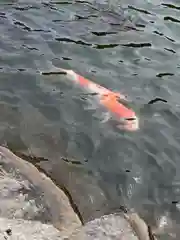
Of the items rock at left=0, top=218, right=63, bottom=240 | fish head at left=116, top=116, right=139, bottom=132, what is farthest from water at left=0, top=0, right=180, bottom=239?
rock at left=0, top=218, right=63, bottom=240

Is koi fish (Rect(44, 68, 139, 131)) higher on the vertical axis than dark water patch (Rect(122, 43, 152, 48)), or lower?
lower

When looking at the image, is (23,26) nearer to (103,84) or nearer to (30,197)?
(103,84)

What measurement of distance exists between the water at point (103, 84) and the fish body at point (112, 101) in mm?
160

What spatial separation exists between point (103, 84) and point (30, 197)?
12.3 ft

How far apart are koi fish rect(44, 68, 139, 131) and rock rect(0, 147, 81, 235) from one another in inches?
81.5

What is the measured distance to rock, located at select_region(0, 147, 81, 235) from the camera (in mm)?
5961

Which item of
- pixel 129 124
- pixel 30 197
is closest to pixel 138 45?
pixel 129 124

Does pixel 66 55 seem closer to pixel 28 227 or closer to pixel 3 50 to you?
pixel 3 50

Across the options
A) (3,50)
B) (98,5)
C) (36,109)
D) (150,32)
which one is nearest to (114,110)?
(36,109)

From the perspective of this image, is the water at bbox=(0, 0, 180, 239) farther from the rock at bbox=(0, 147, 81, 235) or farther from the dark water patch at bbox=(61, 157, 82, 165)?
the rock at bbox=(0, 147, 81, 235)

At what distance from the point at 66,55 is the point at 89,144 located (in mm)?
2926

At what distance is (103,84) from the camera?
31.2 feet

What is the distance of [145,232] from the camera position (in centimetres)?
625

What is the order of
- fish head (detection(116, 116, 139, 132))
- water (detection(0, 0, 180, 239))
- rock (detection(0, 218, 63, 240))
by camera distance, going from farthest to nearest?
1. fish head (detection(116, 116, 139, 132))
2. water (detection(0, 0, 180, 239))
3. rock (detection(0, 218, 63, 240))
